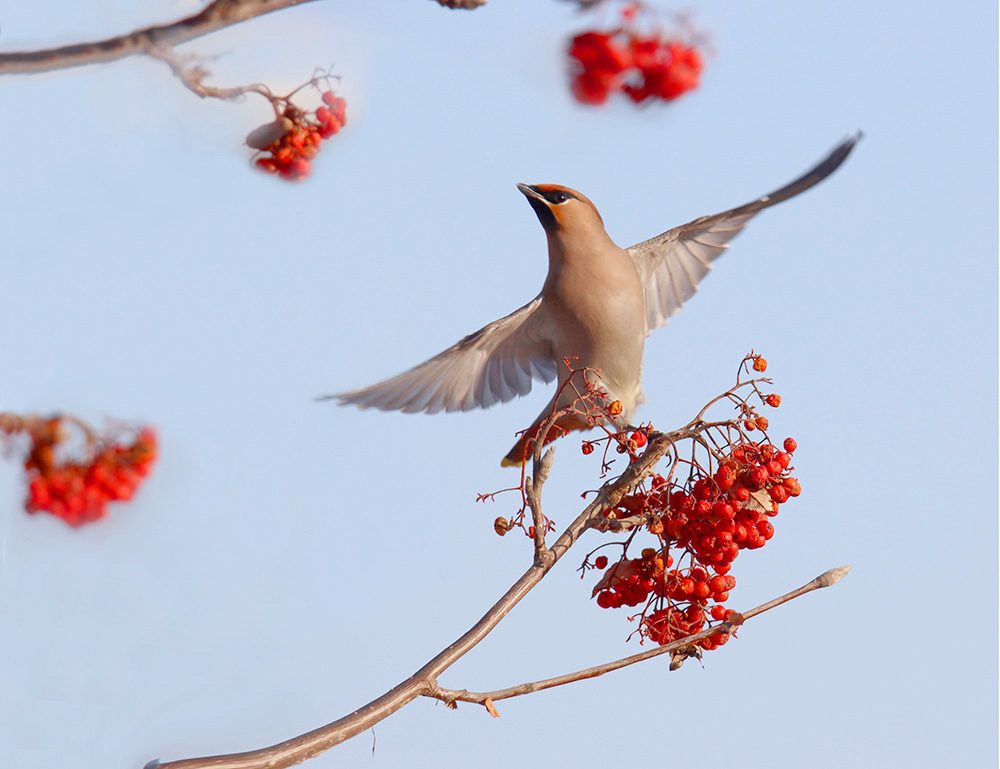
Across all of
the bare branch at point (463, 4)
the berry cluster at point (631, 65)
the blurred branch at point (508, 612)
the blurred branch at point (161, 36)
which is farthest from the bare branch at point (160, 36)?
the blurred branch at point (508, 612)

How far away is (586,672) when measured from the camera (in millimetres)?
1663

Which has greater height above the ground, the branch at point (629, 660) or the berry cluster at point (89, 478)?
the berry cluster at point (89, 478)

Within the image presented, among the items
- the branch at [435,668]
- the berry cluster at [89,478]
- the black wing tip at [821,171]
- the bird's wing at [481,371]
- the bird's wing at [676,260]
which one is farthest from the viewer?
the bird's wing at [676,260]

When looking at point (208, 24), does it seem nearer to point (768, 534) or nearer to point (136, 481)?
point (136, 481)

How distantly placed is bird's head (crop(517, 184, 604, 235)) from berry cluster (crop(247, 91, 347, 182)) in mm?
937

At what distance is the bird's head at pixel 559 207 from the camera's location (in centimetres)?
326

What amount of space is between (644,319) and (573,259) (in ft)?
1.04

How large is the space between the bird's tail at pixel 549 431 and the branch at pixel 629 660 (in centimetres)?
47

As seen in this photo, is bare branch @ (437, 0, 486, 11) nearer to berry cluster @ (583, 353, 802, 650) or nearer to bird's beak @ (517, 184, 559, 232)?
berry cluster @ (583, 353, 802, 650)

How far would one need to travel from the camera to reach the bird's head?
3256 millimetres

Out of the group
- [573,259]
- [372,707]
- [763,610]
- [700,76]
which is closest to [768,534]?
[763,610]

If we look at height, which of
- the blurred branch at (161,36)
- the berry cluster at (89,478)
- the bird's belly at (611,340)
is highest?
the bird's belly at (611,340)

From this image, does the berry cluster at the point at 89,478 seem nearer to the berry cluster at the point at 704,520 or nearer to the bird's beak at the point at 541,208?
the berry cluster at the point at 704,520

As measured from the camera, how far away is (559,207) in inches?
129
